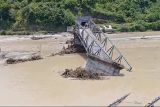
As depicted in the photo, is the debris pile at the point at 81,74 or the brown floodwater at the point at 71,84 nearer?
the brown floodwater at the point at 71,84

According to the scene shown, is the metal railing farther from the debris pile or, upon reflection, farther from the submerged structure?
the debris pile

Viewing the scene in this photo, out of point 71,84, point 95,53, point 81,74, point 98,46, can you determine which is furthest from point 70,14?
point 71,84

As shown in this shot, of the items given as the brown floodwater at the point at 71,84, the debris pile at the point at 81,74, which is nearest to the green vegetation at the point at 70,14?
the brown floodwater at the point at 71,84

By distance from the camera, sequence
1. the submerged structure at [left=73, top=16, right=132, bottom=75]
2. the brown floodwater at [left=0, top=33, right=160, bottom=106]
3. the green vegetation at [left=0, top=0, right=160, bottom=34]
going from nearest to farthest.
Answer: the brown floodwater at [left=0, top=33, right=160, bottom=106], the submerged structure at [left=73, top=16, right=132, bottom=75], the green vegetation at [left=0, top=0, right=160, bottom=34]

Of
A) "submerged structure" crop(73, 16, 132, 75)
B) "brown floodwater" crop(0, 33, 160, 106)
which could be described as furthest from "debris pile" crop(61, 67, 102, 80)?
"submerged structure" crop(73, 16, 132, 75)

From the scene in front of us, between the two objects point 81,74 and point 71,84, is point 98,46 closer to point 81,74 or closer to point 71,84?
point 81,74

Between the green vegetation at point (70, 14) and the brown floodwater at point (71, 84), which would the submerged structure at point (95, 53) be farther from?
the green vegetation at point (70, 14)
